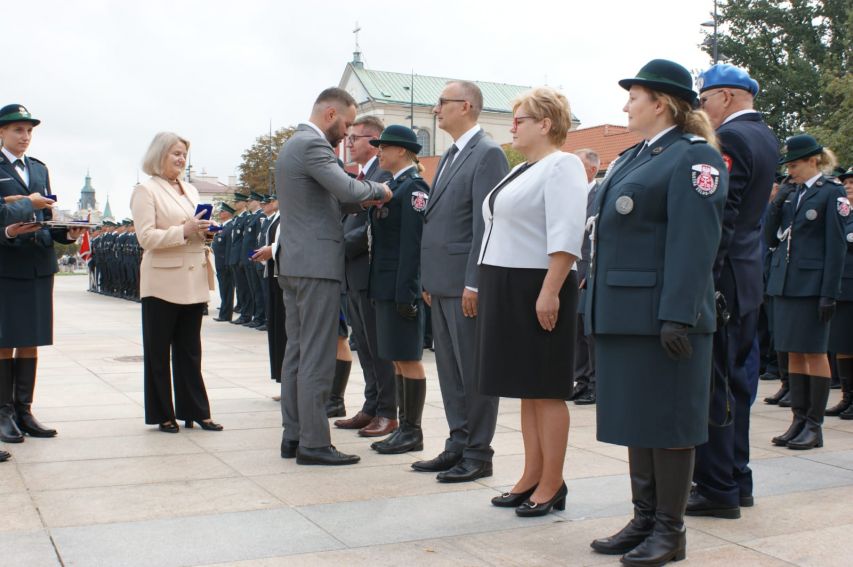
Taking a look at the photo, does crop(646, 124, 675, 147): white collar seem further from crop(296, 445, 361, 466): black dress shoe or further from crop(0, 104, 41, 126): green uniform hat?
crop(0, 104, 41, 126): green uniform hat

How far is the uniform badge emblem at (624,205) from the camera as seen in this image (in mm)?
4168

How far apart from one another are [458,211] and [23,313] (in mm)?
3127

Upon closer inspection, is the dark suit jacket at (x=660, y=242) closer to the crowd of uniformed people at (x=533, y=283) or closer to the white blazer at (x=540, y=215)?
the crowd of uniformed people at (x=533, y=283)

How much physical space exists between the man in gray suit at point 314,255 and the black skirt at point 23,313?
1.83 meters

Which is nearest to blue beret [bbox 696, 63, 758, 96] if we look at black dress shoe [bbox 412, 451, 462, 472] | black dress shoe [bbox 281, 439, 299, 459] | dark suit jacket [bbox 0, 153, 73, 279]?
black dress shoe [bbox 412, 451, 462, 472]

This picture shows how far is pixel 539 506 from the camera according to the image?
191 inches

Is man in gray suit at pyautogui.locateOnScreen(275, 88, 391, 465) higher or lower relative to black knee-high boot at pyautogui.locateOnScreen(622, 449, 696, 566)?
higher

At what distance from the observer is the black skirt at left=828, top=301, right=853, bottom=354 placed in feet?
28.5

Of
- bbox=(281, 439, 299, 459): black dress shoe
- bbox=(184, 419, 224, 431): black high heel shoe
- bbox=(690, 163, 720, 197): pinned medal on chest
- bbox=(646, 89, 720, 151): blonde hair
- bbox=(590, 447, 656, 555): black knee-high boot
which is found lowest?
bbox=(184, 419, 224, 431): black high heel shoe

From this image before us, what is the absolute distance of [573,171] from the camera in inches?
189

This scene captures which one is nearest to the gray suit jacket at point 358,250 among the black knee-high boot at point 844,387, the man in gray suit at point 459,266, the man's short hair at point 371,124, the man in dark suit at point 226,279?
the man's short hair at point 371,124

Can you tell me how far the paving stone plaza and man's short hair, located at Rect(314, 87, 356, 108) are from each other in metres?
2.26

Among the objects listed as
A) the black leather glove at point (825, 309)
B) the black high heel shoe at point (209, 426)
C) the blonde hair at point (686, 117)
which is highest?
the blonde hair at point (686, 117)

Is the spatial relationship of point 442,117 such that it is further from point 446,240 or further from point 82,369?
point 82,369
